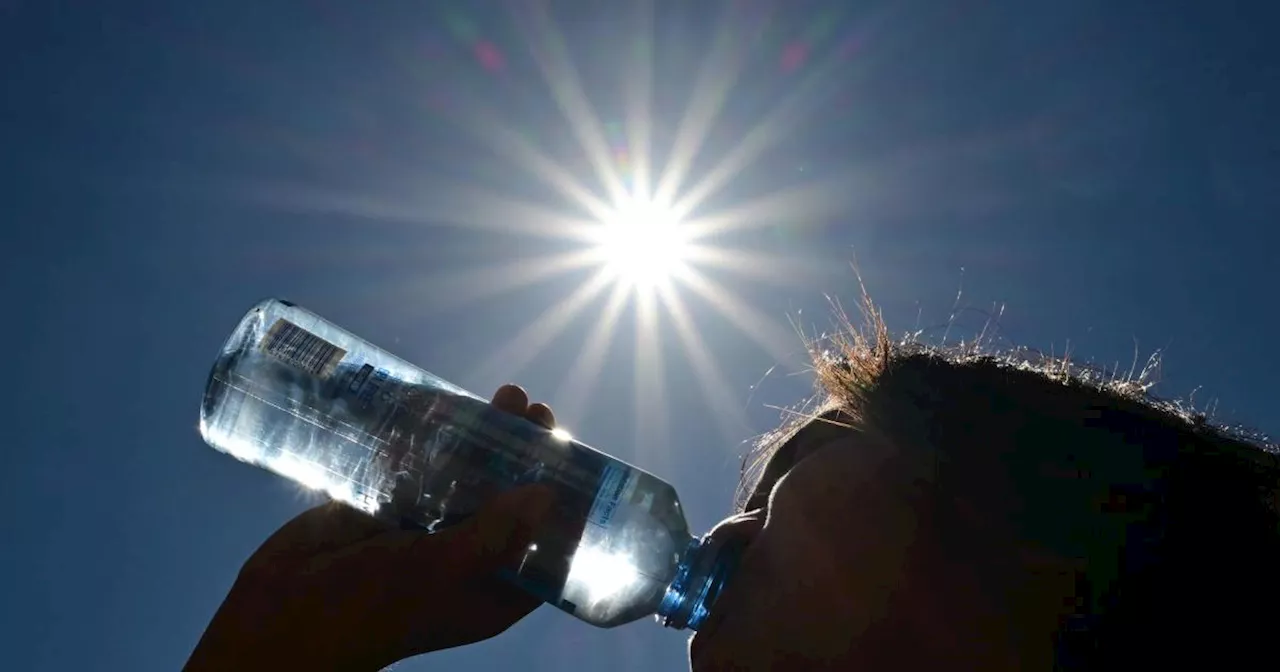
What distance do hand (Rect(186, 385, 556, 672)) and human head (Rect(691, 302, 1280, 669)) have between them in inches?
18.2

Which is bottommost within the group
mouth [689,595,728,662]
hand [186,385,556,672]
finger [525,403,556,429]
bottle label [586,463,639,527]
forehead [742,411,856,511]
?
hand [186,385,556,672]

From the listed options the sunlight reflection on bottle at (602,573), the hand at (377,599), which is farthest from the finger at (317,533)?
the sunlight reflection on bottle at (602,573)

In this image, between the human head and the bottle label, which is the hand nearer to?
the bottle label

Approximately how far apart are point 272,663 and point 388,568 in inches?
11.9

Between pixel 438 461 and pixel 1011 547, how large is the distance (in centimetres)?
134

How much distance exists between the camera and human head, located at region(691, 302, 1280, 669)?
4.70 ft

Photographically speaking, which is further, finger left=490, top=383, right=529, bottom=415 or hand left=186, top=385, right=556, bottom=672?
finger left=490, top=383, right=529, bottom=415

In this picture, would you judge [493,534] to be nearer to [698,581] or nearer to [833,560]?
[698,581]

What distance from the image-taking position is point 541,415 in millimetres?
2037

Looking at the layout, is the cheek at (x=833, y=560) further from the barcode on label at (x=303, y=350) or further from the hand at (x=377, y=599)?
the barcode on label at (x=303, y=350)

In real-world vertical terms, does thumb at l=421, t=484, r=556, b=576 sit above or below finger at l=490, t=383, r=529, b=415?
below

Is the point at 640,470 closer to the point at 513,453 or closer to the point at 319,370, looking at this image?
the point at 513,453

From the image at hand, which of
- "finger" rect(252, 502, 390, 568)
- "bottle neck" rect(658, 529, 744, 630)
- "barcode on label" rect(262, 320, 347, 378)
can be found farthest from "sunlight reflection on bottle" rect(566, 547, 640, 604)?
"barcode on label" rect(262, 320, 347, 378)

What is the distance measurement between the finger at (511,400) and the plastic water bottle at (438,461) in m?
0.02
